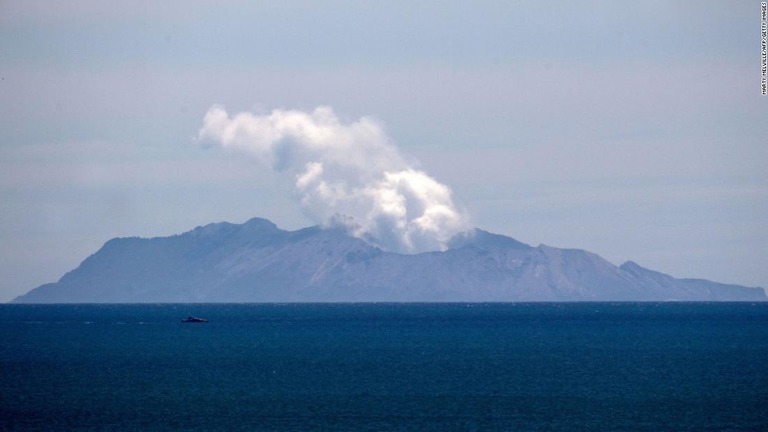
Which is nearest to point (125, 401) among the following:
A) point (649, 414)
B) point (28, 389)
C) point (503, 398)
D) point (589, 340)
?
point (28, 389)

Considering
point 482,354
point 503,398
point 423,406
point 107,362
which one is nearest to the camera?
point 423,406

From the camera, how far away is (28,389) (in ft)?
356

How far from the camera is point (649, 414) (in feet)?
295

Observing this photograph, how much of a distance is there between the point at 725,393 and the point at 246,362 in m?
62.2

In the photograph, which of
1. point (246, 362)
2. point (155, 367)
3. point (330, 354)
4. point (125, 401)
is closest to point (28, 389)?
point (125, 401)

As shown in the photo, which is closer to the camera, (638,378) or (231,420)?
(231,420)

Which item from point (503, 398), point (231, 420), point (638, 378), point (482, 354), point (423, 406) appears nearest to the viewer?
point (231, 420)

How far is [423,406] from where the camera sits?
94.1m

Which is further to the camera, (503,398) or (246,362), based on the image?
(246,362)

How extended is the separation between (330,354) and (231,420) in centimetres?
7178

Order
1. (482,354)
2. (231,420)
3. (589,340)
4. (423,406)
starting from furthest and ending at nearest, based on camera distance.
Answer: (589,340) → (482,354) → (423,406) → (231,420)

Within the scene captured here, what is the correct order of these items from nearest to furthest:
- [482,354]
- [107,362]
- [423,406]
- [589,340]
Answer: [423,406]
[107,362]
[482,354]
[589,340]

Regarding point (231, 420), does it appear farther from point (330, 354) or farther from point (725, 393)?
point (330, 354)

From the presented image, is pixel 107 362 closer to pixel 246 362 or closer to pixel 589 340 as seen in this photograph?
pixel 246 362
